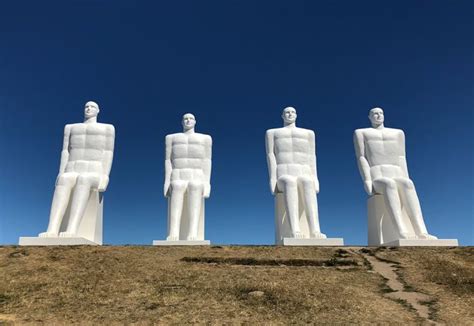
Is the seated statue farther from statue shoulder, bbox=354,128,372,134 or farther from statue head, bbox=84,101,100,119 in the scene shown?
statue shoulder, bbox=354,128,372,134

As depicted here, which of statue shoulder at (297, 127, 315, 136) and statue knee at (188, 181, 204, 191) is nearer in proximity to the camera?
statue knee at (188, 181, 204, 191)

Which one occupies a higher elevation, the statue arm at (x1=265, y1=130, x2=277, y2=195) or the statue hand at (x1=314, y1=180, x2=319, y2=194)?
the statue arm at (x1=265, y1=130, x2=277, y2=195)

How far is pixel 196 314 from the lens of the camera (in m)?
9.95

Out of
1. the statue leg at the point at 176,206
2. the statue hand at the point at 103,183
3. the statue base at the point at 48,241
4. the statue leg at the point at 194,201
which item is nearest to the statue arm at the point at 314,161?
the statue leg at the point at 194,201

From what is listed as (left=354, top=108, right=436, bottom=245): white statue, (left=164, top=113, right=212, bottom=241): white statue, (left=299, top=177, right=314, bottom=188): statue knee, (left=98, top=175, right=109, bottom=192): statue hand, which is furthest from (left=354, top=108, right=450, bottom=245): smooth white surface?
(left=98, top=175, right=109, bottom=192): statue hand

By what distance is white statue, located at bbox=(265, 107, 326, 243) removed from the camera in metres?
17.8

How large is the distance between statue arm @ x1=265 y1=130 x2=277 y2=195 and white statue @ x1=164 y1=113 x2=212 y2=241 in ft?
6.49

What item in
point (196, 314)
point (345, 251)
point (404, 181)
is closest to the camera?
point (196, 314)

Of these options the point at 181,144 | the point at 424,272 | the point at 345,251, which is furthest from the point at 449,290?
the point at 181,144

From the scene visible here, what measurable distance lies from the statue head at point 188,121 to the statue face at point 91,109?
3.03 m

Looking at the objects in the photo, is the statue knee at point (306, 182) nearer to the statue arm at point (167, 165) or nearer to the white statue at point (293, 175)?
the white statue at point (293, 175)

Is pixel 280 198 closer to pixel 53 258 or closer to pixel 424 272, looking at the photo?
pixel 424 272

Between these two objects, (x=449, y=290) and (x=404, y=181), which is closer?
(x=449, y=290)

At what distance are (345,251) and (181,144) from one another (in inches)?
265
